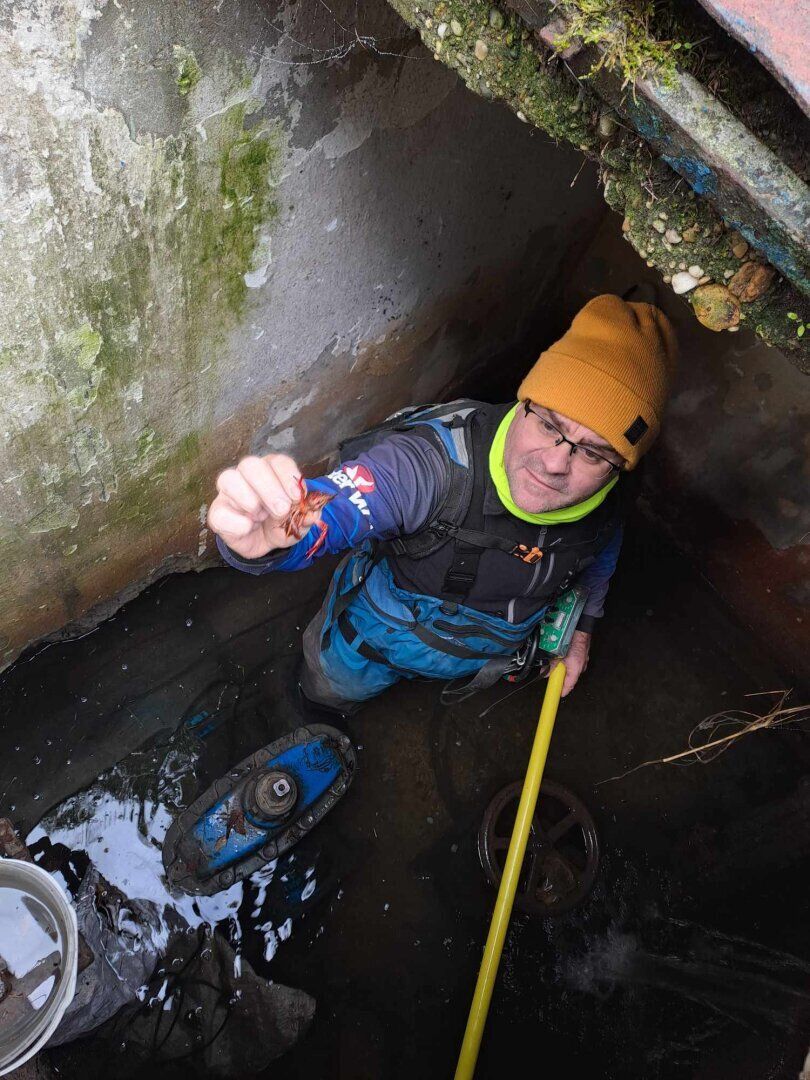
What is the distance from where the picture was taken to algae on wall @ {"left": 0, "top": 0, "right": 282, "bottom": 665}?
1.46 m

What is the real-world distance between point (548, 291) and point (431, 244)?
4.45ft

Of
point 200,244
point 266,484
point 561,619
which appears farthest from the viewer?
point 561,619

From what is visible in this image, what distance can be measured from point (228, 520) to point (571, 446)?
107 cm

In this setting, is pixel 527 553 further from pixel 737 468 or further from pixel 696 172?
pixel 737 468

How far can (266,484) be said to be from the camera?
1487mm

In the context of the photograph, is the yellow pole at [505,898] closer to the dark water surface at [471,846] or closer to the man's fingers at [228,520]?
the dark water surface at [471,846]

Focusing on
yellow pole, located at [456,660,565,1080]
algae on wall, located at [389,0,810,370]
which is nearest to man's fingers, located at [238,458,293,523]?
algae on wall, located at [389,0,810,370]

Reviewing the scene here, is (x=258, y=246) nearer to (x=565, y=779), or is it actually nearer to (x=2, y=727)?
(x=2, y=727)

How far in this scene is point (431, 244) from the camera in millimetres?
2877

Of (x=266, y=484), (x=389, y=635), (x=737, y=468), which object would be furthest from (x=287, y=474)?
(x=737, y=468)

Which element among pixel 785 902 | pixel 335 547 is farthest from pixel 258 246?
pixel 785 902

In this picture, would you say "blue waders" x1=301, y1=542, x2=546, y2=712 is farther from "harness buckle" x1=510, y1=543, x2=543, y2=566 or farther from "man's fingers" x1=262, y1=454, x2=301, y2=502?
"man's fingers" x1=262, y1=454, x2=301, y2=502

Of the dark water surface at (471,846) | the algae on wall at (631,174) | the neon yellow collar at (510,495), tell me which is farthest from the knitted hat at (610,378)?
the dark water surface at (471,846)

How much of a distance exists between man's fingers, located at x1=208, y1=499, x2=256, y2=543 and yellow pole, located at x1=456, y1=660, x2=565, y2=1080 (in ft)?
5.75
